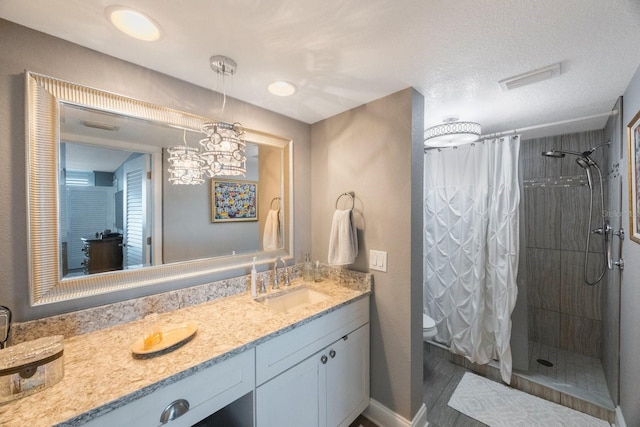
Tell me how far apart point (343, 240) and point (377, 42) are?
114 centimetres

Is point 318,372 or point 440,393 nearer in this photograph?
point 318,372

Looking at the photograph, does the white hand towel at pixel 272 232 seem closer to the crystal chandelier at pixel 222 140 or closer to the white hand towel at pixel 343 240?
the white hand towel at pixel 343 240

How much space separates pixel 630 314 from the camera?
1.44 metres

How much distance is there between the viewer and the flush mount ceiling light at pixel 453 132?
1809 millimetres

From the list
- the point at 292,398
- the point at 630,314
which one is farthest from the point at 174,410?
the point at 630,314

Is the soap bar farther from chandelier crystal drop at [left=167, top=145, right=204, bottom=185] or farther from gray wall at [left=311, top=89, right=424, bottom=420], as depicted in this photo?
gray wall at [left=311, top=89, right=424, bottom=420]

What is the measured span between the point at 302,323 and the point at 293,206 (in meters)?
0.95

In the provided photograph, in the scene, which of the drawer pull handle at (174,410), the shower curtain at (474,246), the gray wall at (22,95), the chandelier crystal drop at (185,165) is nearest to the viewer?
the drawer pull handle at (174,410)

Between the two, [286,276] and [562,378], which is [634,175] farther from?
[286,276]

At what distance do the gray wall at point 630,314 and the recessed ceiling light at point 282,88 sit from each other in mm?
1864

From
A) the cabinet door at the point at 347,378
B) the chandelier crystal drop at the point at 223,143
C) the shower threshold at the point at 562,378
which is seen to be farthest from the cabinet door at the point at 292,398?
the shower threshold at the point at 562,378

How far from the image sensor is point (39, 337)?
3.32ft

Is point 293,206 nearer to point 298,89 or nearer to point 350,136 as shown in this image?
point 350,136

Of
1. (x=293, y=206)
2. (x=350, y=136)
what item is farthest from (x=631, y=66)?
(x=293, y=206)
